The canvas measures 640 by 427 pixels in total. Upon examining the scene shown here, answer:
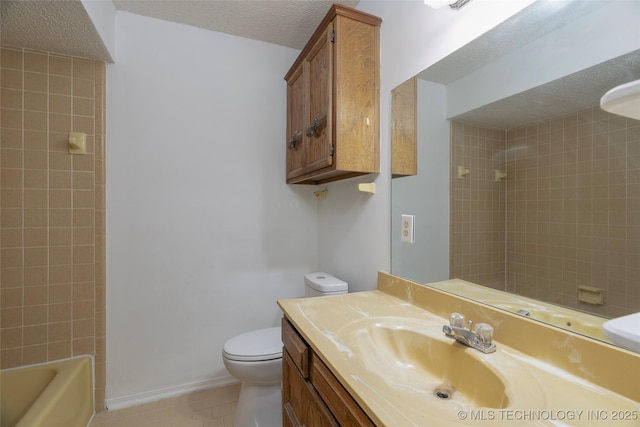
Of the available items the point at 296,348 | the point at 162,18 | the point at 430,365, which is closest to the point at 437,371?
the point at 430,365

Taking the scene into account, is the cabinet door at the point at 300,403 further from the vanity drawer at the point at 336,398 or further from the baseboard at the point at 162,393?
the baseboard at the point at 162,393

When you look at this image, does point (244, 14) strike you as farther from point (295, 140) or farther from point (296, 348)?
point (296, 348)

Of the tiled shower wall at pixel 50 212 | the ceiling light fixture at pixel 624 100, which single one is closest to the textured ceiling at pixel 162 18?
the tiled shower wall at pixel 50 212

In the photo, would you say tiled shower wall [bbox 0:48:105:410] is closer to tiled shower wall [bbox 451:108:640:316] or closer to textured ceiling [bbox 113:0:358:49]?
textured ceiling [bbox 113:0:358:49]

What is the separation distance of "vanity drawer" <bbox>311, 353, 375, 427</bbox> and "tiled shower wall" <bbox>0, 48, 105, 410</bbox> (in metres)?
1.53

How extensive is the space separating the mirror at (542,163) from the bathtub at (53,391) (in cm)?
183

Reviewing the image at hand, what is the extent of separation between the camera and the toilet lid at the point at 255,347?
4.54ft

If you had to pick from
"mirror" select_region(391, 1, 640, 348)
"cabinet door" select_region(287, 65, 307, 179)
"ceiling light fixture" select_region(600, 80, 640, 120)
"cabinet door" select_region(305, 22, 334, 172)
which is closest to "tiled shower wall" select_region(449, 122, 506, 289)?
"mirror" select_region(391, 1, 640, 348)

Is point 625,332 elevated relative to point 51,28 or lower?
lower

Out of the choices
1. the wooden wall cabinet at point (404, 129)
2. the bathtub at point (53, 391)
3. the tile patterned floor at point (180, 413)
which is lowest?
the tile patterned floor at point (180, 413)

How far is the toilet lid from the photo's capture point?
1.38m

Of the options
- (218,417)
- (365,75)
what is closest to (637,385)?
(365,75)

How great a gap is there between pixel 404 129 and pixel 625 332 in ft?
3.28

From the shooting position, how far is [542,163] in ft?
2.57
